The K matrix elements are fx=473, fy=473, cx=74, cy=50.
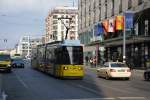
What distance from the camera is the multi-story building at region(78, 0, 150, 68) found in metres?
57.6

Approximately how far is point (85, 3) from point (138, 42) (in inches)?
1647

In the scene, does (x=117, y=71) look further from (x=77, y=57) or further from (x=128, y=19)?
(x=128, y=19)

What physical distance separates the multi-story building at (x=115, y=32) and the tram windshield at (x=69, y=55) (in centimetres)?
2051

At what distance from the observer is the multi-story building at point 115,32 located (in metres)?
57.6

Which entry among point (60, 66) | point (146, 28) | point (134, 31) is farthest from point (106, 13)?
point (60, 66)

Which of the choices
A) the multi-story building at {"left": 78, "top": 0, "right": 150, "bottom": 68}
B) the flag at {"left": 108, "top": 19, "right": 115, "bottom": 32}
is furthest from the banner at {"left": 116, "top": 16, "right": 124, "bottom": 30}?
the flag at {"left": 108, "top": 19, "right": 115, "bottom": 32}

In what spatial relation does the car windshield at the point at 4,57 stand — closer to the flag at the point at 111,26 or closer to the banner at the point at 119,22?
the banner at the point at 119,22

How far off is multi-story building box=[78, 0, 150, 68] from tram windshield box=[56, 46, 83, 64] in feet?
67.3

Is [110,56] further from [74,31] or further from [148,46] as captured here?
[74,31]

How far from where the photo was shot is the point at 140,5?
58.3 m

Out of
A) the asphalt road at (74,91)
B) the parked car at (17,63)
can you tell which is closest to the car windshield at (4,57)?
the asphalt road at (74,91)

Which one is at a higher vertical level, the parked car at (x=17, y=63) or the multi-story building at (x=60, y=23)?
the multi-story building at (x=60, y=23)

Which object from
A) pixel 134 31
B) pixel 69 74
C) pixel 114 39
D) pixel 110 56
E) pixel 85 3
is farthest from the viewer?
pixel 85 3

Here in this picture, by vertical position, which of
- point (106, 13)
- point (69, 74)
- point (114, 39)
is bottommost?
point (69, 74)
